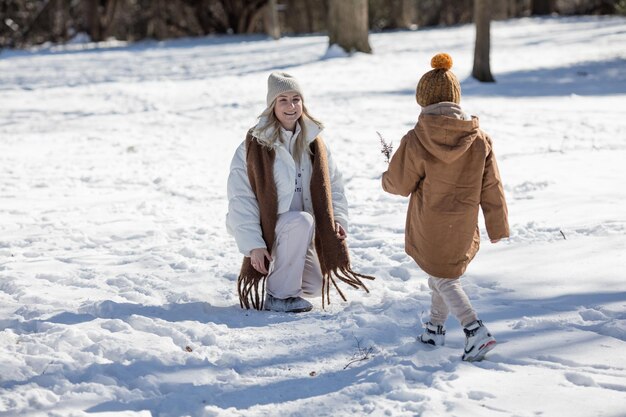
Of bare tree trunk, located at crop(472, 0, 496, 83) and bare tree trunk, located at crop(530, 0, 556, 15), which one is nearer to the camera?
bare tree trunk, located at crop(472, 0, 496, 83)

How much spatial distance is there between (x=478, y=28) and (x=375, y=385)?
11.1 metres

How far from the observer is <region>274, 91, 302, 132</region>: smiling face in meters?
4.79

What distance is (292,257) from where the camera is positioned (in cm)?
493

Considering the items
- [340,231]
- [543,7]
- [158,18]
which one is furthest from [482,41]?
[158,18]

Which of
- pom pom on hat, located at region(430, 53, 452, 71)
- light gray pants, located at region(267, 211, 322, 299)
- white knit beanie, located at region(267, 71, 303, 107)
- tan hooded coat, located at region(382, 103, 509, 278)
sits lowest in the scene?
light gray pants, located at region(267, 211, 322, 299)

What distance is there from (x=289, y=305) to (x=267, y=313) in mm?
132

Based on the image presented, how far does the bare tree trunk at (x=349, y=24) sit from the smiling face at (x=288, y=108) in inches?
524

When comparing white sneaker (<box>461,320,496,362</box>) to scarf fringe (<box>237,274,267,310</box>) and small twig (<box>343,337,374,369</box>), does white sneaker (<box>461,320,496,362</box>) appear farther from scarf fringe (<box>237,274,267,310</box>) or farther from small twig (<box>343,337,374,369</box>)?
scarf fringe (<box>237,274,267,310</box>)

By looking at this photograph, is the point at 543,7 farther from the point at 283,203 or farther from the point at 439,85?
the point at 439,85

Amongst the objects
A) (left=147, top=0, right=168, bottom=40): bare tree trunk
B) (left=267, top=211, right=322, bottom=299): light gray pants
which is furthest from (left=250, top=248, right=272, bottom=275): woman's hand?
(left=147, top=0, right=168, bottom=40): bare tree trunk

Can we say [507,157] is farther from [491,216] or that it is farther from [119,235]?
[491,216]

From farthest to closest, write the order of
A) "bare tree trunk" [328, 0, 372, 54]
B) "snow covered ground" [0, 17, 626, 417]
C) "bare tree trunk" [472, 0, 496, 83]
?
"bare tree trunk" [328, 0, 372, 54] → "bare tree trunk" [472, 0, 496, 83] → "snow covered ground" [0, 17, 626, 417]

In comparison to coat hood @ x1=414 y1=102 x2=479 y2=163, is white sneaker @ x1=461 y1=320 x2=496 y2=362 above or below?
below

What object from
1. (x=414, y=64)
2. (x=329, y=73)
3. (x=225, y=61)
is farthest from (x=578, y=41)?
(x=225, y=61)
